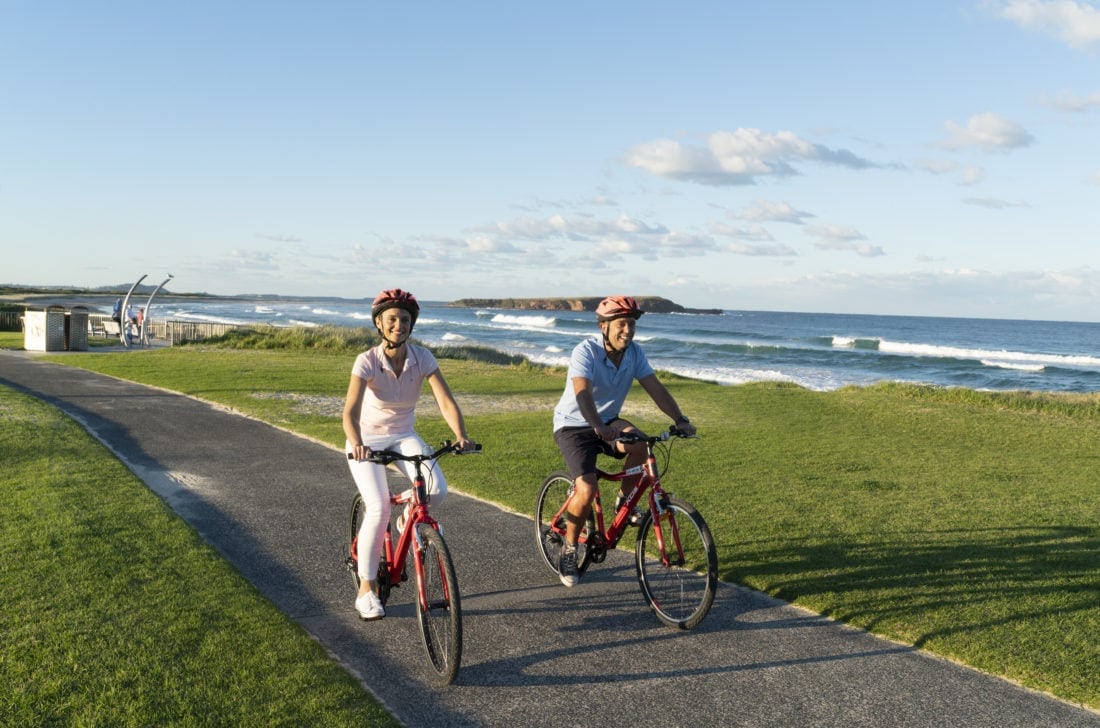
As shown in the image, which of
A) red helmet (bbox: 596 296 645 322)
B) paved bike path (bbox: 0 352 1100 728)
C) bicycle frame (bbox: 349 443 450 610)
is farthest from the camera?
red helmet (bbox: 596 296 645 322)

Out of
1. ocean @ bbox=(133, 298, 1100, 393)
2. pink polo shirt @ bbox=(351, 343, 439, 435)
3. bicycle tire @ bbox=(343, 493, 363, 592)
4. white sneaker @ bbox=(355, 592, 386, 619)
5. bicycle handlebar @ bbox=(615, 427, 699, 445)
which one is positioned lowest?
ocean @ bbox=(133, 298, 1100, 393)

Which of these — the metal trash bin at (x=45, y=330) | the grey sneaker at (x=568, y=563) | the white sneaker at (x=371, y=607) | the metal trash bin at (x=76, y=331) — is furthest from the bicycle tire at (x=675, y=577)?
the metal trash bin at (x=76, y=331)

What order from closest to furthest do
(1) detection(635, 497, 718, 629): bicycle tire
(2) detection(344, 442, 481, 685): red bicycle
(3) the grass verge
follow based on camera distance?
(3) the grass verge
(2) detection(344, 442, 481, 685): red bicycle
(1) detection(635, 497, 718, 629): bicycle tire

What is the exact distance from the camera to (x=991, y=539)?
780 cm

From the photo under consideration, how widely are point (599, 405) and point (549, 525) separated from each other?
1.16 metres

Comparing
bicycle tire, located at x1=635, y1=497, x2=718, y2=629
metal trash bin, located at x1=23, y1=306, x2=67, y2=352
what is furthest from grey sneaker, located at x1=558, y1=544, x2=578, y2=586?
metal trash bin, located at x1=23, y1=306, x2=67, y2=352

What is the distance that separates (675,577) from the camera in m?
5.61

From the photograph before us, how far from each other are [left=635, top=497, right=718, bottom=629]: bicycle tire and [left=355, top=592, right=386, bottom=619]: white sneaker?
1554 mm

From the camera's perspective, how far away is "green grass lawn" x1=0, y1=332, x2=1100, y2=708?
5.69 meters

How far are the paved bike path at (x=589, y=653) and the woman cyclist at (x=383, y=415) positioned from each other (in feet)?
1.94

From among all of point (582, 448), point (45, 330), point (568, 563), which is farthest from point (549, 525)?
point (45, 330)

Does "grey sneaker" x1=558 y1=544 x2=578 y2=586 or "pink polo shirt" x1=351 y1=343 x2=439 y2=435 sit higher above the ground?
"pink polo shirt" x1=351 y1=343 x2=439 y2=435

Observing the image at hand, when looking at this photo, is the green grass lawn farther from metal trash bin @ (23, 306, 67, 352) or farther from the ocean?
the ocean

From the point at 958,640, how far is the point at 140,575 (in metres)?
5.07
